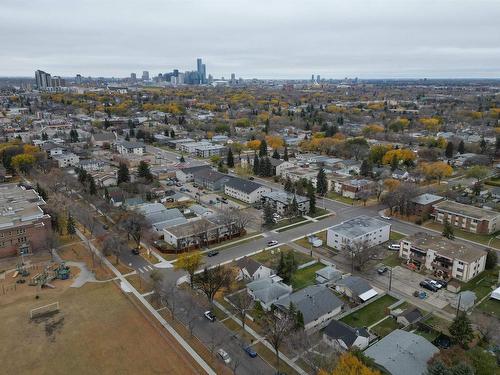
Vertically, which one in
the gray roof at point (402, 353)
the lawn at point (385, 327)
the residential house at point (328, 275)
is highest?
the gray roof at point (402, 353)

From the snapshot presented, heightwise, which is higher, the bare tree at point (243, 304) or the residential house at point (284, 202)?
the residential house at point (284, 202)

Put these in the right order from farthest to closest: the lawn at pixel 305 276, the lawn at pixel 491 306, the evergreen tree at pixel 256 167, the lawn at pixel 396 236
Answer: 1. the evergreen tree at pixel 256 167
2. the lawn at pixel 396 236
3. the lawn at pixel 305 276
4. the lawn at pixel 491 306

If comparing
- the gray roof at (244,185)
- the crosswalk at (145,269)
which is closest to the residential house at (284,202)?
the gray roof at (244,185)

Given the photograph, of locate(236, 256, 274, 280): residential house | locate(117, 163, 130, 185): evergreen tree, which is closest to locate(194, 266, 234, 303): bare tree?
locate(236, 256, 274, 280): residential house

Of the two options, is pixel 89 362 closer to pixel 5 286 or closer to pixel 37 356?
pixel 37 356

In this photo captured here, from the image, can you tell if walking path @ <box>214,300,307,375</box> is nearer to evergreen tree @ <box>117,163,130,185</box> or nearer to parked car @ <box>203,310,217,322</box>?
parked car @ <box>203,310,217,322</box>

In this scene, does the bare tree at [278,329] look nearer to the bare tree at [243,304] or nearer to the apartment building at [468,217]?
the bare tree at [243,304]
